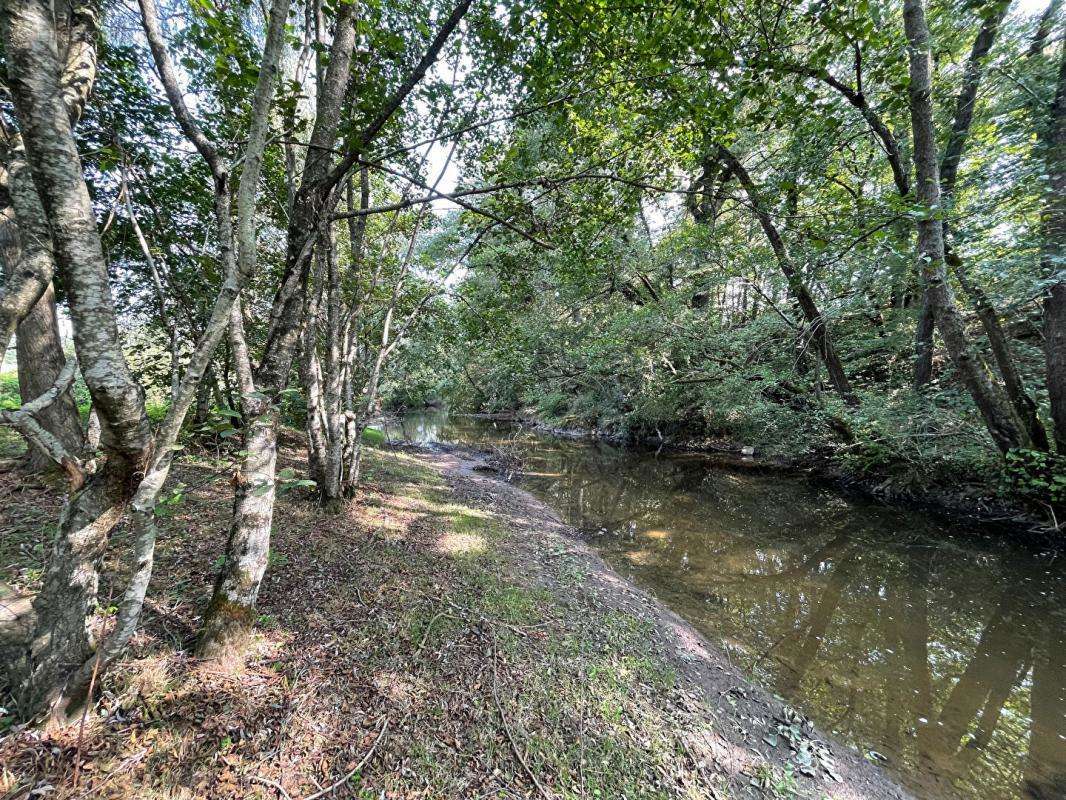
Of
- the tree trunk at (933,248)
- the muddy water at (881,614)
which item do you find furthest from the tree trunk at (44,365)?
the tree trunk at (933,248)

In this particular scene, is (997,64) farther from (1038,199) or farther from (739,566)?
(739,566)

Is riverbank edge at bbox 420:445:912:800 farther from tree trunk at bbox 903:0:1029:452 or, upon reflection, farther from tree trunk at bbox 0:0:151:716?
tree trunk at bbox 903:0:1029:452

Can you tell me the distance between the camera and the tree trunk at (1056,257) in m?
5.71

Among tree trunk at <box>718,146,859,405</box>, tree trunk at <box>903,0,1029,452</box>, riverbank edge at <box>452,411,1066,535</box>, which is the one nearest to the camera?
tree trunk at <box>903,0,1029,452</box>

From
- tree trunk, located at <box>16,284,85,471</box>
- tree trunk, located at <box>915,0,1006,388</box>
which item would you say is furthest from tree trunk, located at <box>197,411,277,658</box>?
tree trunk, located at <box>915,0,1006,388</box>

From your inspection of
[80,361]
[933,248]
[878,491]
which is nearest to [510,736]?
[80,361]

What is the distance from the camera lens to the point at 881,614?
5.51 m

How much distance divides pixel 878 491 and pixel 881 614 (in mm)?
6231

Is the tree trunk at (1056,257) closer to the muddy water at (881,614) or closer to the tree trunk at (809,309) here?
the muddy water at (881,614)

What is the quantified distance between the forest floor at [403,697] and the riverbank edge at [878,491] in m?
8.08

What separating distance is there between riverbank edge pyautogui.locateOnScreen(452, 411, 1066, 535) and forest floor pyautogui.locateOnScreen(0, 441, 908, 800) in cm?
808

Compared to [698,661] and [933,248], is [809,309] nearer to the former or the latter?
[933,248]

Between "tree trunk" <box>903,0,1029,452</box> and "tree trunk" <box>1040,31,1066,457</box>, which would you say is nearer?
"tree trunk" <box>1040,31,1066,457</box>

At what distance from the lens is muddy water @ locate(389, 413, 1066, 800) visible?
140 inches
